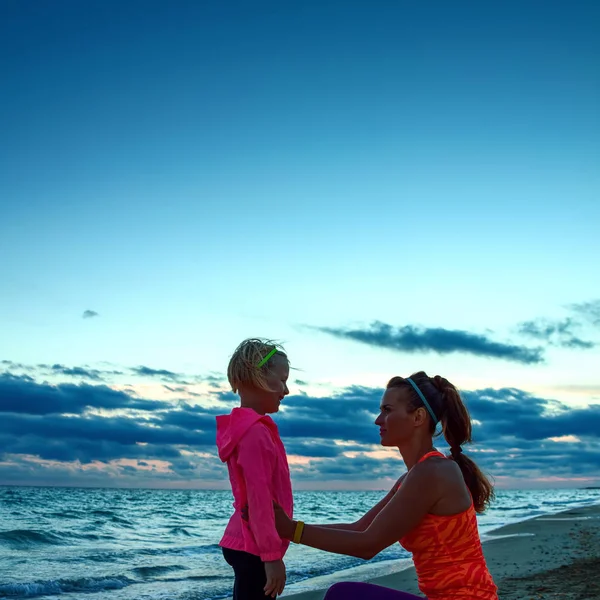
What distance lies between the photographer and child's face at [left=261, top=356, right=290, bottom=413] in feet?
11.7

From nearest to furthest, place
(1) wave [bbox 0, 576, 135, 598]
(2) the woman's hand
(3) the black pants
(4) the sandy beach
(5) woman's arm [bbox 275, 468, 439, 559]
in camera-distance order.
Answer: (5) woman's arm [bbox 275, 468, 439, 559] < (2) the woman's hand < (3) the black pants < (4) the sandy beach < (1) wave [bbox 0, 576, 135, 598]

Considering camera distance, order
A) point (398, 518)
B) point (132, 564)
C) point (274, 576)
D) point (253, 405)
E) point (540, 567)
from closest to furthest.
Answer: point (398, 518), point (274, 576), point (253, 405), point (540, 567), point (132, 564)

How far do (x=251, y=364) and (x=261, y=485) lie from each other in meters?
0.68

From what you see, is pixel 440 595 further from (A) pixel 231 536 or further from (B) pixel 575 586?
(B) pixel 575 586

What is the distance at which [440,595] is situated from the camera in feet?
9.20

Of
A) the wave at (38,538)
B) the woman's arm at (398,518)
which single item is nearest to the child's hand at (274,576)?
the woman's arm at (398,518)

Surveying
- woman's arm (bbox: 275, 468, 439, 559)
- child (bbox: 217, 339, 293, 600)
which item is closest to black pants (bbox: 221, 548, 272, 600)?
child (bbox: 217, 339, 293, 600)

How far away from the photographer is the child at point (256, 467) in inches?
124

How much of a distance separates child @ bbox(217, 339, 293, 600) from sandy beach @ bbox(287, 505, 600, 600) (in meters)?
5.83

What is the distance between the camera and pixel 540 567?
11.3 m

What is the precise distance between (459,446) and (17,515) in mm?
29903

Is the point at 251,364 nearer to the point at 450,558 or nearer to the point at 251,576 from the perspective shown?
the point at 251,576

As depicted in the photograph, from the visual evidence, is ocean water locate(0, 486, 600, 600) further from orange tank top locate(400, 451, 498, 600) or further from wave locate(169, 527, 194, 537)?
orange tank top locate(400, 451, 498, 600)

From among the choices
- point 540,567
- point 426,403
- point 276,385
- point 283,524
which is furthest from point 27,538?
point 426,403
